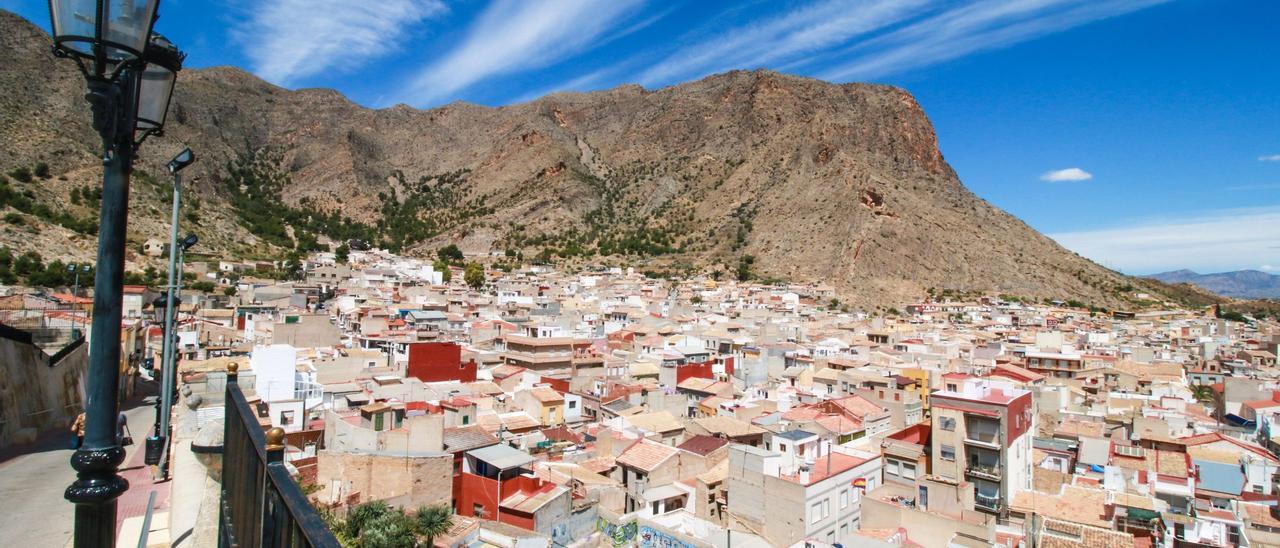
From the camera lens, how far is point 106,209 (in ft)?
7.41

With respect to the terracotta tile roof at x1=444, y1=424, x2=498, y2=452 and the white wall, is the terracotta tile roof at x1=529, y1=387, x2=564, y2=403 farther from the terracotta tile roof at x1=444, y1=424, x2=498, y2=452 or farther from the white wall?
the white wall

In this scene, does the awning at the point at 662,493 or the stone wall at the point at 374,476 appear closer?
the stone wall at the point at 374,476

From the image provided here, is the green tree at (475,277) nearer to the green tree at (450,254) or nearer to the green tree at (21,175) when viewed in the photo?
the green tree at (450,254)

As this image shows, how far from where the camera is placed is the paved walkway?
6.06m

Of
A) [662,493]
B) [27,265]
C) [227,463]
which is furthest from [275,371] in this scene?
[27,265]

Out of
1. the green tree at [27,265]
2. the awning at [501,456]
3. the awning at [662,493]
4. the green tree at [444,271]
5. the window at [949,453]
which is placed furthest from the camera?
the green tree at [444,271]

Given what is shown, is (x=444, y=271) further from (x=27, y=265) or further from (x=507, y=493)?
(x=507, y=493)

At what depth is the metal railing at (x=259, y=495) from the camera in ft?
5.21

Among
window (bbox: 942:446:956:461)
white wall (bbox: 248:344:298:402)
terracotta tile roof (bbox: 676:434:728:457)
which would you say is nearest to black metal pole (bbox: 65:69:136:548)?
terracotta tile roof (bbox: 676:434:728:457)

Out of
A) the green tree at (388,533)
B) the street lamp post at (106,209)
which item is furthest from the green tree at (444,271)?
the street lamp post at (106,209)

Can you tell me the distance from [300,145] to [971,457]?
118466mm

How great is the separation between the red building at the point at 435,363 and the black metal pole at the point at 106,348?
21.2 metres

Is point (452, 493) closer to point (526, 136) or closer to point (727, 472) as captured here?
point (727, 472)

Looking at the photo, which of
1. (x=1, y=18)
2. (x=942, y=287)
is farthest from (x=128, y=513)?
(x=1, y=18)
